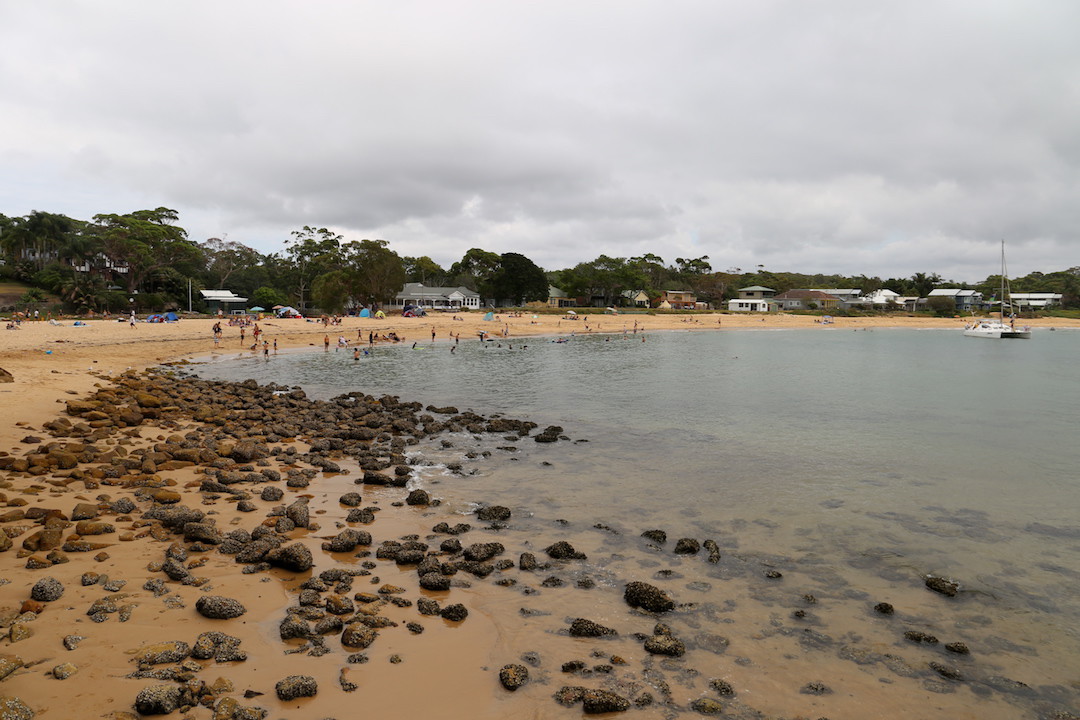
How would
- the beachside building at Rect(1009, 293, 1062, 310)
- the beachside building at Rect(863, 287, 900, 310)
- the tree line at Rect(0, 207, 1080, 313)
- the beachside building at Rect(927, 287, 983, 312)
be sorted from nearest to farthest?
the tree line at Rect(0, 207, 1080, 313)
the beachside building at Rect(1009, 293, 1062, 310)
the beachside building at Rect(927, 287, 983, 312)
the beachside building at Rect(863, 287, 900, 310)

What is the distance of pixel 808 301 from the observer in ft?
421

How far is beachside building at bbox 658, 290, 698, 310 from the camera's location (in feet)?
394

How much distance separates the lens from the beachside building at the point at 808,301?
12662 cm

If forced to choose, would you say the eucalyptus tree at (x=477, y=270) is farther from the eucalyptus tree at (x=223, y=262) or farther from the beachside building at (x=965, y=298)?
the beachside building at (x=965, y=298)

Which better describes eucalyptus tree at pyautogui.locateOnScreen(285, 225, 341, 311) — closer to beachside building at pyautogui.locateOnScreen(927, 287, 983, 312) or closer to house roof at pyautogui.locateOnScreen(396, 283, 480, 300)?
house roof at pyautogui.locateOnScreen(396, 283, 480, 300)

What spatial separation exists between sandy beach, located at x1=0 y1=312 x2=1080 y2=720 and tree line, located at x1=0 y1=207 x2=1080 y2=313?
67882 millimetres

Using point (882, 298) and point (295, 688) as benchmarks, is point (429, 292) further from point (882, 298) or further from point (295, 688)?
point (295, 688)

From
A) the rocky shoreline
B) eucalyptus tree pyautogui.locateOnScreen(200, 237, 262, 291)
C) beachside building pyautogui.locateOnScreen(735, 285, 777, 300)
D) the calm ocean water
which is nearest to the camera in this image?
the rocky shoreline

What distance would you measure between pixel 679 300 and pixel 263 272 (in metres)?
81.0

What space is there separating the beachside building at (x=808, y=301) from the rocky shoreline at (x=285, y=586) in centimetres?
13007

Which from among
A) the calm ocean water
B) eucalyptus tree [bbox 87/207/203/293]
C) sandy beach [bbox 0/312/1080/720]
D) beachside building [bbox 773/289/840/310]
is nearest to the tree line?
eucalyptus tree [bbox 87/207/203/293]

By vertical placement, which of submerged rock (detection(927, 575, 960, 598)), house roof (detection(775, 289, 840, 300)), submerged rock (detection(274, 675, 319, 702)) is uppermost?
house roof (detection(775, 289, 840, 300))

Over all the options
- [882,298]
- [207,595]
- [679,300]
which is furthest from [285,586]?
[882,298]

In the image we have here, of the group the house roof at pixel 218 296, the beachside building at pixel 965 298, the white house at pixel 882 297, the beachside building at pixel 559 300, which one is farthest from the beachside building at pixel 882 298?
the house roof at pixel 218 296
